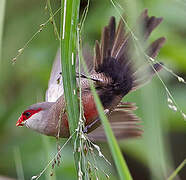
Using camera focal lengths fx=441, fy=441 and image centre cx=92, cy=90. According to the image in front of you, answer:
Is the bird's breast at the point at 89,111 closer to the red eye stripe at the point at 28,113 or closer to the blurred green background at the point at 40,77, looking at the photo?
the red eye stripe at the point at 28,113

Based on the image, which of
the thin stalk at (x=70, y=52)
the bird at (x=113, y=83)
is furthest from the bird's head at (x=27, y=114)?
the thin stalk at (x=70, y=52)

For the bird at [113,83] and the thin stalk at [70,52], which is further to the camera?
the bird at [113,83]

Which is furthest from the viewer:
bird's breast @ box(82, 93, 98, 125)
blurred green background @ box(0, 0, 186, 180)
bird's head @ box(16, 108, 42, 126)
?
blurred green background @ box(0, 0, 186, 180)

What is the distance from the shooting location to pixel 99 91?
1583 mm

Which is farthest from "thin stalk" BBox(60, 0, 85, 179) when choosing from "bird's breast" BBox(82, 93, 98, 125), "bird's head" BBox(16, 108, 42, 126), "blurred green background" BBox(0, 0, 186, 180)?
"blurred green background" BBox(0, 0, 186, 180)

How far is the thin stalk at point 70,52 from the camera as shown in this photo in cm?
104

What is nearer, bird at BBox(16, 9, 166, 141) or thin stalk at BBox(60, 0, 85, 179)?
thin stalk at BBox(60, 0, 85, 179)

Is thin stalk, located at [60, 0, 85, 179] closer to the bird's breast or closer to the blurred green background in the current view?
the bird's breast

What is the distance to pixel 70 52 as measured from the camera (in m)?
1.07

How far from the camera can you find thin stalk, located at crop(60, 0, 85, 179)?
104 centimetres

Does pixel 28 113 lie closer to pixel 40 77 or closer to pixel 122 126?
pixel 122 126

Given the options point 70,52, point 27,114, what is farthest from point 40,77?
point 70,52

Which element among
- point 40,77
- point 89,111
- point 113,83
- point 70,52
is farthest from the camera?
point 40,77

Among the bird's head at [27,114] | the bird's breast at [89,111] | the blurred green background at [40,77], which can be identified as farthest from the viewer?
the blurred green background at [40,77]
